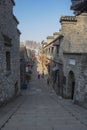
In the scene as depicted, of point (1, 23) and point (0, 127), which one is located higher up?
point (1, 23)

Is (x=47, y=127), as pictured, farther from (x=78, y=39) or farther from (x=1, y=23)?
(x=78, y=39)

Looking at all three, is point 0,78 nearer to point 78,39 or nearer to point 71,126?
point 71,126

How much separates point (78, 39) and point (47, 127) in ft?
45.3

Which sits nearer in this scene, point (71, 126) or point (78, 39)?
point (71, 126)

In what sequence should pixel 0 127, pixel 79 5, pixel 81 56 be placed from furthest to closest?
pixel 79 5, pixel 81 56, pixel 0 127

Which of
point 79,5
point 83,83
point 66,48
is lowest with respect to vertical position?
point 83,83

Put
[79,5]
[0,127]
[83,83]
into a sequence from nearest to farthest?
[0,127] → [83,83] → [79,5]

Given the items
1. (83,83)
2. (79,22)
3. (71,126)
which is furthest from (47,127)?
(79,22)

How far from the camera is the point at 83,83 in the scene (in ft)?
39.0

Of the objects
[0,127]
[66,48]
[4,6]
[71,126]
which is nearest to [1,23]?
[4,6]

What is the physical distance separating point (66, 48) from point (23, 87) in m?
9.13

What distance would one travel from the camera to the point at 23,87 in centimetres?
2488

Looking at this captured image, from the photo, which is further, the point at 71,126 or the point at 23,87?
the point at 23,87

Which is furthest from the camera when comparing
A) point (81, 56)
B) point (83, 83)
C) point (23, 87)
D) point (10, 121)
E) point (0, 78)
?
point (23, 87)
